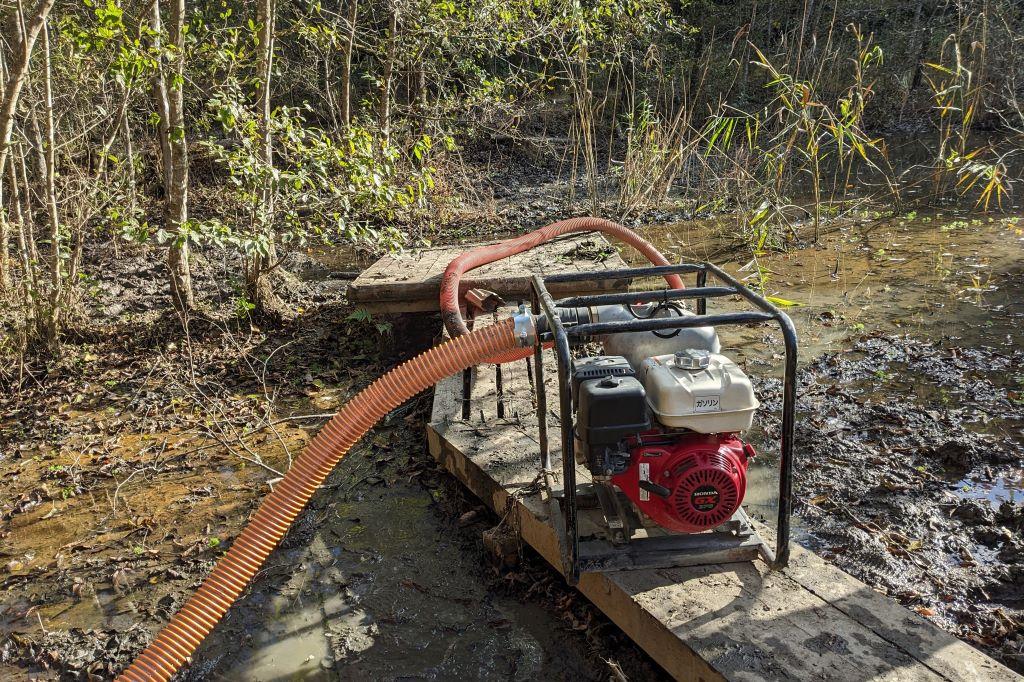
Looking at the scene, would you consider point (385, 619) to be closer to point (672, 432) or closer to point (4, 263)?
point (672, 432)

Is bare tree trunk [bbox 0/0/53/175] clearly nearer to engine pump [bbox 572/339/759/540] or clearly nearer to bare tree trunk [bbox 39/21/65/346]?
bare tree trunk [bbox 39/21/65/346]

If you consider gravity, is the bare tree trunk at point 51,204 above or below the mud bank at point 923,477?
above

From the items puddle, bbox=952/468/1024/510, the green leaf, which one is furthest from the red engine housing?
the green leaf

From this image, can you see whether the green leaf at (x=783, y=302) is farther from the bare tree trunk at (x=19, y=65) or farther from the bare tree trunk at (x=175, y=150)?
the bare tree trunk at (x=19, y=65)

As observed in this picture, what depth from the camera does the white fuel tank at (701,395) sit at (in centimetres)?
235

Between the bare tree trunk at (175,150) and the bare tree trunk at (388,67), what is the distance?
2.23 meters

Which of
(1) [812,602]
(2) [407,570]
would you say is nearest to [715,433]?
(1) [812,602]

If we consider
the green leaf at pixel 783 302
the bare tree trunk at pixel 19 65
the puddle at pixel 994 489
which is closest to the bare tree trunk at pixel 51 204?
the bare tree trunk at pixel 19 65

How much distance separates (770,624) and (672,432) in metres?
0.65

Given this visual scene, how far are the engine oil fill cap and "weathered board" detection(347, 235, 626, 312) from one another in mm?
2604

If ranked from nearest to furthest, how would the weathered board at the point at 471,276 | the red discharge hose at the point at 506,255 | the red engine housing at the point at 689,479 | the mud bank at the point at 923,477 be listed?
the red engine housing at the point at 689,479 → the mud bank at the point at 923,477 → the red discharge hose at the point at 506,255 → the weathered board at the point at 471,276

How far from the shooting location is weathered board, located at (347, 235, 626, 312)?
5371 mm

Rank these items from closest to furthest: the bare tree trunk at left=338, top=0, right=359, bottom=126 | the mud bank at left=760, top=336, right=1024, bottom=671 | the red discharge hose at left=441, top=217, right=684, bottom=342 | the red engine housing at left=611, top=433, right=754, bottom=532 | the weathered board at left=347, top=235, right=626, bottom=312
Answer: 1. the red engine housing at left=611, top=433, right=754, bottom=532
2. the mud bank at left=760, top=336, right=1024, bottom=671
3. the red discharge hose at left=441, top=217, right=684, bottom=342
4. the weathered board at left=347, top=235, right=626, bottom=312
5. the bare tree trunk at left=338, top=0, right=359, bottom=126

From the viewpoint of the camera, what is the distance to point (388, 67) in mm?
8172
